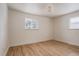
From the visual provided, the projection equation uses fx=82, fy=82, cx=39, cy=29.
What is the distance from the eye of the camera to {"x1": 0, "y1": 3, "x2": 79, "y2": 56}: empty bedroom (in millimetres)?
1925

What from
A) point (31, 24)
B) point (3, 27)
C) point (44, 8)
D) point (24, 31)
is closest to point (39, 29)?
point (31, 24)

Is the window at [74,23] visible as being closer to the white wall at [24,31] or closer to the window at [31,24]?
the white wall at [24,31]

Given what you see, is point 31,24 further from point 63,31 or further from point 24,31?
point 63,31

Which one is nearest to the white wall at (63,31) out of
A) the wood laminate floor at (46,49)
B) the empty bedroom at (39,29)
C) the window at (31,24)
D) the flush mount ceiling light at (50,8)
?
the empty bedroom at (39,29)

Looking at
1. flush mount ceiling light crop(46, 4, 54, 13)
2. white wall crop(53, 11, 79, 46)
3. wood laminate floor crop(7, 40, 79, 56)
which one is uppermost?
flush mount ceiling light crop(46, 4, 54, 13)

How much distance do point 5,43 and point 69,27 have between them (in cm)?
164

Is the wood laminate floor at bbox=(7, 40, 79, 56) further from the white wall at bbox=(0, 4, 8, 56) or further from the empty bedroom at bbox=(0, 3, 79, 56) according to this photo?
the white wall at bbox=(0, 4, 8, 56)

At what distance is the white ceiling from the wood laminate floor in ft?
2.45

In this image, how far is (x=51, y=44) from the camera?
2127 mm

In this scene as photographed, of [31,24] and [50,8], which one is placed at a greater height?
[50,8]

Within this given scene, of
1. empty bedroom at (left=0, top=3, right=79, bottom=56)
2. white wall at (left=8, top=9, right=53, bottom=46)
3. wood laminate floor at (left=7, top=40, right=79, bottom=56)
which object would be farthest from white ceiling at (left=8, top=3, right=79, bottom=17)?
wood laminate floor at (left=7, top=40, right=79, bottom=56)

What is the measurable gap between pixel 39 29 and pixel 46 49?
1.78 feet

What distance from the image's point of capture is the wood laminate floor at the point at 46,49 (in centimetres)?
196

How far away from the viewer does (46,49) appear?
6.92ft
